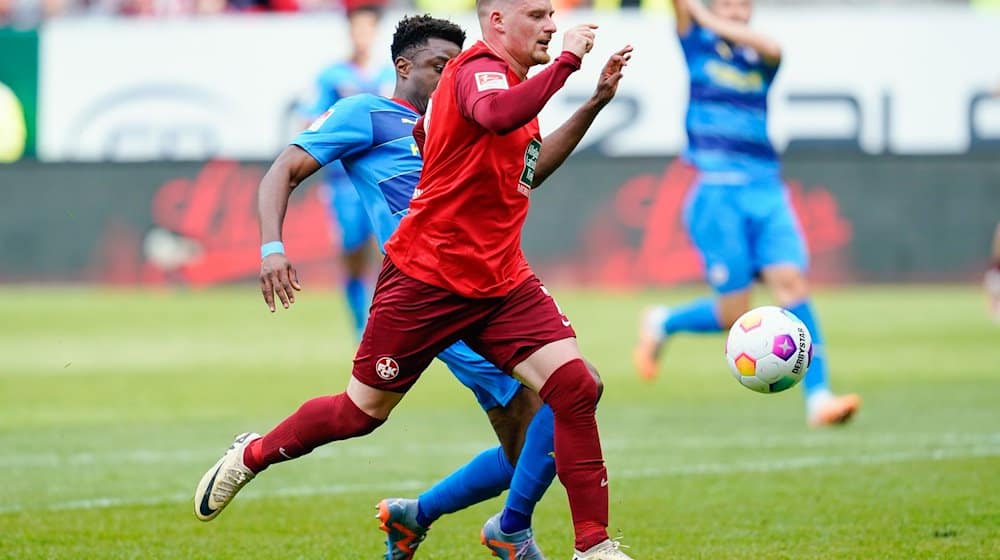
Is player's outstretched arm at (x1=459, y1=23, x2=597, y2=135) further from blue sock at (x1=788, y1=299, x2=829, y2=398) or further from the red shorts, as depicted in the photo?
blue sock at (x1=788, y1=299, x2=829, y2=398)

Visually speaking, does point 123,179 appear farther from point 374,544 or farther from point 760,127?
point 374,544

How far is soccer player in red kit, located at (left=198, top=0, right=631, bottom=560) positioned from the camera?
191 inches

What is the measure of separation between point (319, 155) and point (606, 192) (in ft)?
42.4

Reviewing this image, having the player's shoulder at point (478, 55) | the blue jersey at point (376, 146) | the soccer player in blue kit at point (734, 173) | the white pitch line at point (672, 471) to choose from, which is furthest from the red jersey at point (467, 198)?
the soccer player in blue kit at point (734, 173)

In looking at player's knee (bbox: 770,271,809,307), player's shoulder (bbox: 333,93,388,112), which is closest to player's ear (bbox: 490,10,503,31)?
player's shoulder (bbox: 333,93,388,112)

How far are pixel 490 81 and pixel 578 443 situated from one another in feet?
3.91

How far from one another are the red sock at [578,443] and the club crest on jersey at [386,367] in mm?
512

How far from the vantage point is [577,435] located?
16.1 feet

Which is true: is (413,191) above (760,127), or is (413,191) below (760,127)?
above

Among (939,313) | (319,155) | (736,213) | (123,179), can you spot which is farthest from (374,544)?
(123,179)

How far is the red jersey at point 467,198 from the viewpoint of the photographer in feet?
15.9

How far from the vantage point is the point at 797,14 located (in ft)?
63.9

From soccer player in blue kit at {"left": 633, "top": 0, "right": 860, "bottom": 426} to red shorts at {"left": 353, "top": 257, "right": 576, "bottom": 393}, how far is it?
15.1 feet

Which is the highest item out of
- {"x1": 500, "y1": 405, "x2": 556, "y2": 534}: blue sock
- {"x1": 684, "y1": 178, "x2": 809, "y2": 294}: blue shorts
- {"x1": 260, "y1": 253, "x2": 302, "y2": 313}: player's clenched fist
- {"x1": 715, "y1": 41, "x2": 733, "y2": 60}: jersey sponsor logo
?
{"x1": 260, "y1": 253, "x2": 302, "y2": 313}: player's clenched fist
